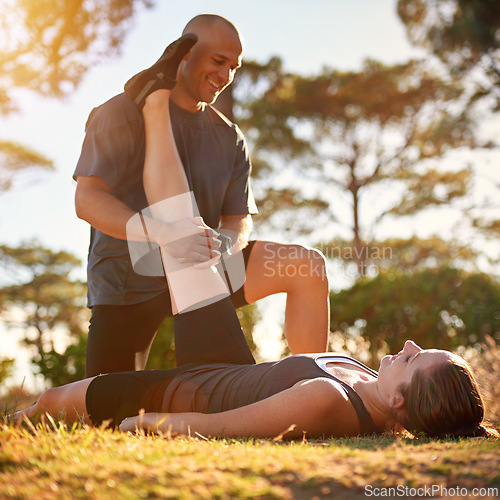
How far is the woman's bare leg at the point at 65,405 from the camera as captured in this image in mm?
2127

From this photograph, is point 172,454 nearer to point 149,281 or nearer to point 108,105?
point 149,281

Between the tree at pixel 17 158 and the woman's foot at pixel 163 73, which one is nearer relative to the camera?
the woman's foot at pixel 163 73

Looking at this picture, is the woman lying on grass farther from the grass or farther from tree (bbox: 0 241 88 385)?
tree (bbox: 0 241 88 385)

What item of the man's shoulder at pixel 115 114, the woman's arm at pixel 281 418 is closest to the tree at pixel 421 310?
the man's shoulder at pixel 115 114

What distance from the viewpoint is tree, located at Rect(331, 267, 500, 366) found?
6703 millimetres

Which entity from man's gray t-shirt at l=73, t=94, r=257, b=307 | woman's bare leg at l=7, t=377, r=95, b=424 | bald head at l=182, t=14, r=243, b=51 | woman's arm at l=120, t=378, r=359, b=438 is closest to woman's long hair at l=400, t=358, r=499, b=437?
woman's arm at l=120, t=378, r=359, b=438

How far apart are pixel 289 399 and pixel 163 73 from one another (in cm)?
171

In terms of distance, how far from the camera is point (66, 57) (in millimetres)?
9148

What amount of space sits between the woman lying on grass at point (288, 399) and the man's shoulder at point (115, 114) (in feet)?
4.35

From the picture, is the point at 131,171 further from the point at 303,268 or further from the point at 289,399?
the point at 289,399

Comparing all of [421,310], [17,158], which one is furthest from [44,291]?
[421,310]

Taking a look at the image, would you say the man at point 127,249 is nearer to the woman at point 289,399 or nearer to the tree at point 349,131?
the woman at point 289,399

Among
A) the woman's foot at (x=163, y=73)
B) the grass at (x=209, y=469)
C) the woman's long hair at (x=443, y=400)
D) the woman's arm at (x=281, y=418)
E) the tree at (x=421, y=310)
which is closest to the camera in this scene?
the grass at (x=209, y=469)

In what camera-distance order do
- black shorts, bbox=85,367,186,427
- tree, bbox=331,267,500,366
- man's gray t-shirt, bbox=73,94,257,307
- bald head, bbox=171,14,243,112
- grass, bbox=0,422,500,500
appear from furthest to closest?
tree, bbox=331,267,500,366
bald head, bbox=171,14,243,112
man's gray t-shirt, bbox=73,94,257,307
black shorts, bbox=85,367,186,427
grass, bbox=0,422,500,500
